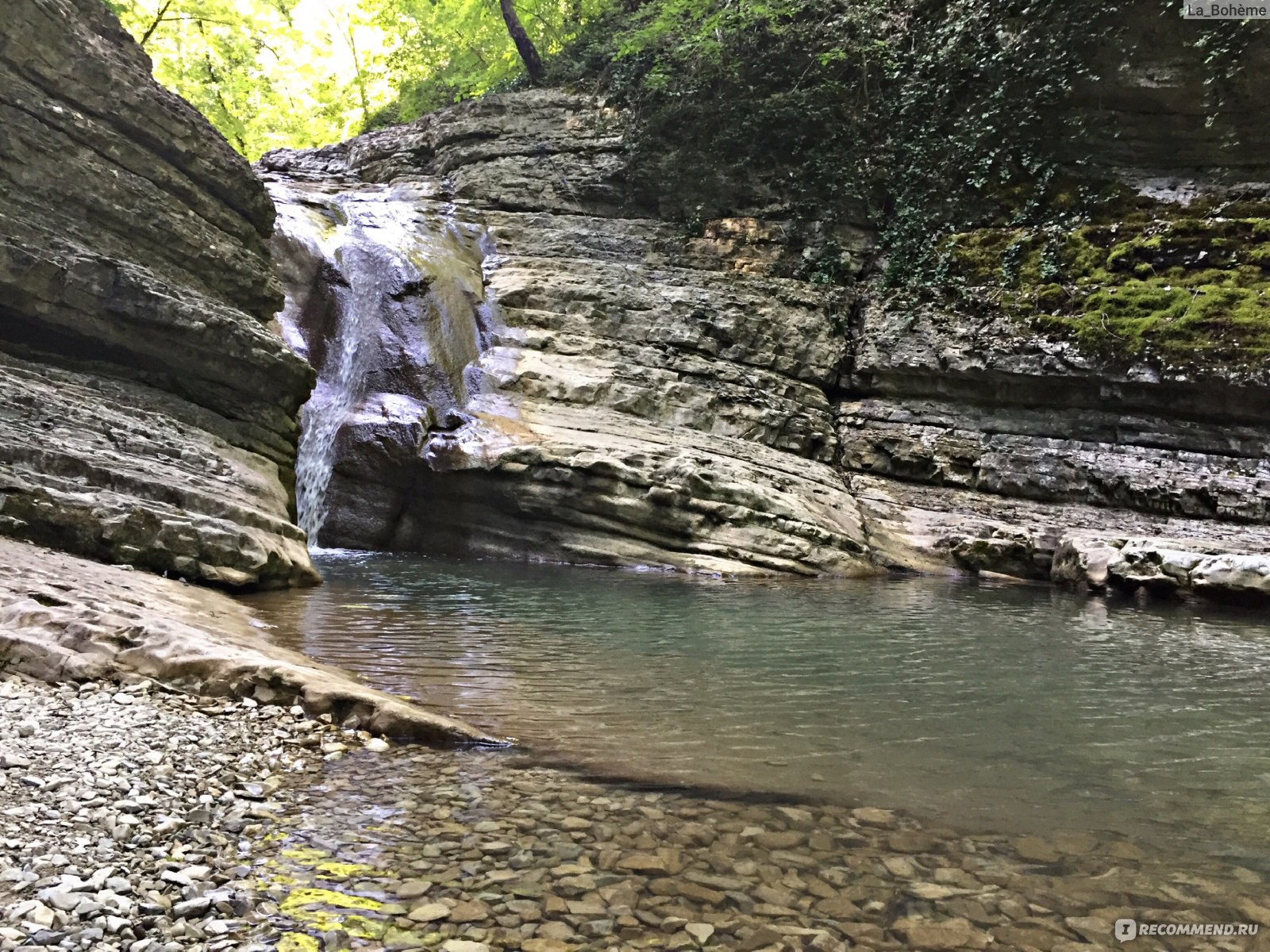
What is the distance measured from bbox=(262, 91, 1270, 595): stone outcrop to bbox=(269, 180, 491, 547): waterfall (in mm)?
62

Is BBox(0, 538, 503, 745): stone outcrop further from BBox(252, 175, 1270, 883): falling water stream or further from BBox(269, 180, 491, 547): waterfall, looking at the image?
BBox(269, 180, 491, 547): waterfall

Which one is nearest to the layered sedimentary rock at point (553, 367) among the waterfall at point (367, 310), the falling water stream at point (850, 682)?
the waterfall at point (367, 310)

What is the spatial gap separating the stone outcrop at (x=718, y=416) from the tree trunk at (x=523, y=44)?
214 inches

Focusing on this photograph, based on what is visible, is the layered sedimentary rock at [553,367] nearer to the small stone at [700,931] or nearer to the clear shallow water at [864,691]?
the clear shallow water at [864,691]

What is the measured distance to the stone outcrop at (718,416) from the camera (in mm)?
12711

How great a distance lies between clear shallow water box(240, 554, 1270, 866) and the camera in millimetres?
3727

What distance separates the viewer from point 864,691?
5.43 meters

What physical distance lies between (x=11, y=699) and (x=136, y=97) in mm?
9420

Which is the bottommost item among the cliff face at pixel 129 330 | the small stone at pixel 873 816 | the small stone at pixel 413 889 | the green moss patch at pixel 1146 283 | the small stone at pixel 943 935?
the small stone at pixel 413 889

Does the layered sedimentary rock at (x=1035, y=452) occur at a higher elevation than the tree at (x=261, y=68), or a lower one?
lower

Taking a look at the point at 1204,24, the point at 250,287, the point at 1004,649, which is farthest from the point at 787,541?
the point at 1204,24

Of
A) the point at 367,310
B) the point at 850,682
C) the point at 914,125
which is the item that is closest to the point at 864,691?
the point at 850,682

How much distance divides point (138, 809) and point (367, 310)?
13505mm

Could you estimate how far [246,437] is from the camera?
10141 mm
